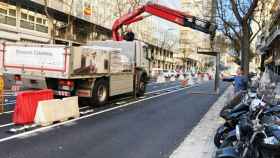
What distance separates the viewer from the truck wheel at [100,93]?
17586mm

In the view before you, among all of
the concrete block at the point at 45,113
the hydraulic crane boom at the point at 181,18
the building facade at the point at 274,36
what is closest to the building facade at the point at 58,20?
the hydraulic crane boom at the point at 181,18

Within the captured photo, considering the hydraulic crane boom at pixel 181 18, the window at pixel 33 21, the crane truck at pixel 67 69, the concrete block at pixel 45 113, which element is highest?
the window at pixel 33 21

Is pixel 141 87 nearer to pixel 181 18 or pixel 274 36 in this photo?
pixel 181 18

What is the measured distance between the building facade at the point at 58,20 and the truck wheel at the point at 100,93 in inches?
276

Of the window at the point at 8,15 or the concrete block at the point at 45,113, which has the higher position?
the window at the point at 8,15

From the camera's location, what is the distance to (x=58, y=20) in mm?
48812

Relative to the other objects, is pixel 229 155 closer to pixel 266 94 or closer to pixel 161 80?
pixel 266 94

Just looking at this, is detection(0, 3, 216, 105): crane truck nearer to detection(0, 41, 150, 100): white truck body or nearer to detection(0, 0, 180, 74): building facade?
detection(0, 41, 150, 100): white truck body

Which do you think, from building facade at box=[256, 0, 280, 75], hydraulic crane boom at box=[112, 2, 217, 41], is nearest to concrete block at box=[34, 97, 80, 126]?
hydraulic crane boom at box=[112, 2, 217, 41]

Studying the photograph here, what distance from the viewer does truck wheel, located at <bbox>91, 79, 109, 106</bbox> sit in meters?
17.6

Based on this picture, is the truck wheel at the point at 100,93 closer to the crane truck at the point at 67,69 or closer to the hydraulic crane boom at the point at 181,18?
the crane truck at the point at 67,69

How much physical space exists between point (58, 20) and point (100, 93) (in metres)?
31.9

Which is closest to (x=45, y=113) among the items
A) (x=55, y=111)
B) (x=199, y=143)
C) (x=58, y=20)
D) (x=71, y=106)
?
(x=55, y=111)

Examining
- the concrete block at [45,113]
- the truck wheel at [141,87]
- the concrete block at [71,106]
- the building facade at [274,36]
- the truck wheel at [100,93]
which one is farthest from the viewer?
the building facade at [274,36]
